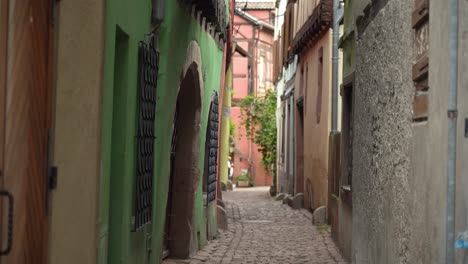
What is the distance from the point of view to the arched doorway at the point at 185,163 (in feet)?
36.8

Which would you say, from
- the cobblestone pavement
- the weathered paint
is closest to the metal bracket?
the weathered paint

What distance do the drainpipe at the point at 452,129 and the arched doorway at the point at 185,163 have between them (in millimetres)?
6468

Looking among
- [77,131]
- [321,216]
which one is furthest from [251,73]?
[77,131]

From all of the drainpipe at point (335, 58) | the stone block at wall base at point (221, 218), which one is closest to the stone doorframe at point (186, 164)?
the stone block at wall base at point (221, 218)

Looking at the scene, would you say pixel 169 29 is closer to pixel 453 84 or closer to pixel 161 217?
pixel 161 217

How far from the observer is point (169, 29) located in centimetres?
874

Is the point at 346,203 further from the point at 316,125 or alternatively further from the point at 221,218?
the point at 316,125

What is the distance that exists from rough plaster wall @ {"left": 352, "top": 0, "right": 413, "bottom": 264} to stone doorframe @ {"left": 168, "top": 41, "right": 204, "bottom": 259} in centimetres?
229

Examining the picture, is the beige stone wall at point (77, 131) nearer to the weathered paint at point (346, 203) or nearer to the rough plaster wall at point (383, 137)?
the rough plaster wall at point (383, 137)

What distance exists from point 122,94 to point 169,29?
7.29 feet

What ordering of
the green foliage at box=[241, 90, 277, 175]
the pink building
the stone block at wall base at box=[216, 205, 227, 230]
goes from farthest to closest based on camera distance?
the pink building, the green foliage at box=[241, 90, 277, 175], the stone block at wall base at box=[216, 205, 227, 230]

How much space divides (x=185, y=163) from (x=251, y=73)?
28.2 meters

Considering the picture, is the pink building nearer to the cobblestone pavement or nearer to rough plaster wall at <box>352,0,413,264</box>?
the cobblestone pavement

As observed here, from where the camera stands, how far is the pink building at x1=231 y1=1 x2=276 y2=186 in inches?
1519
